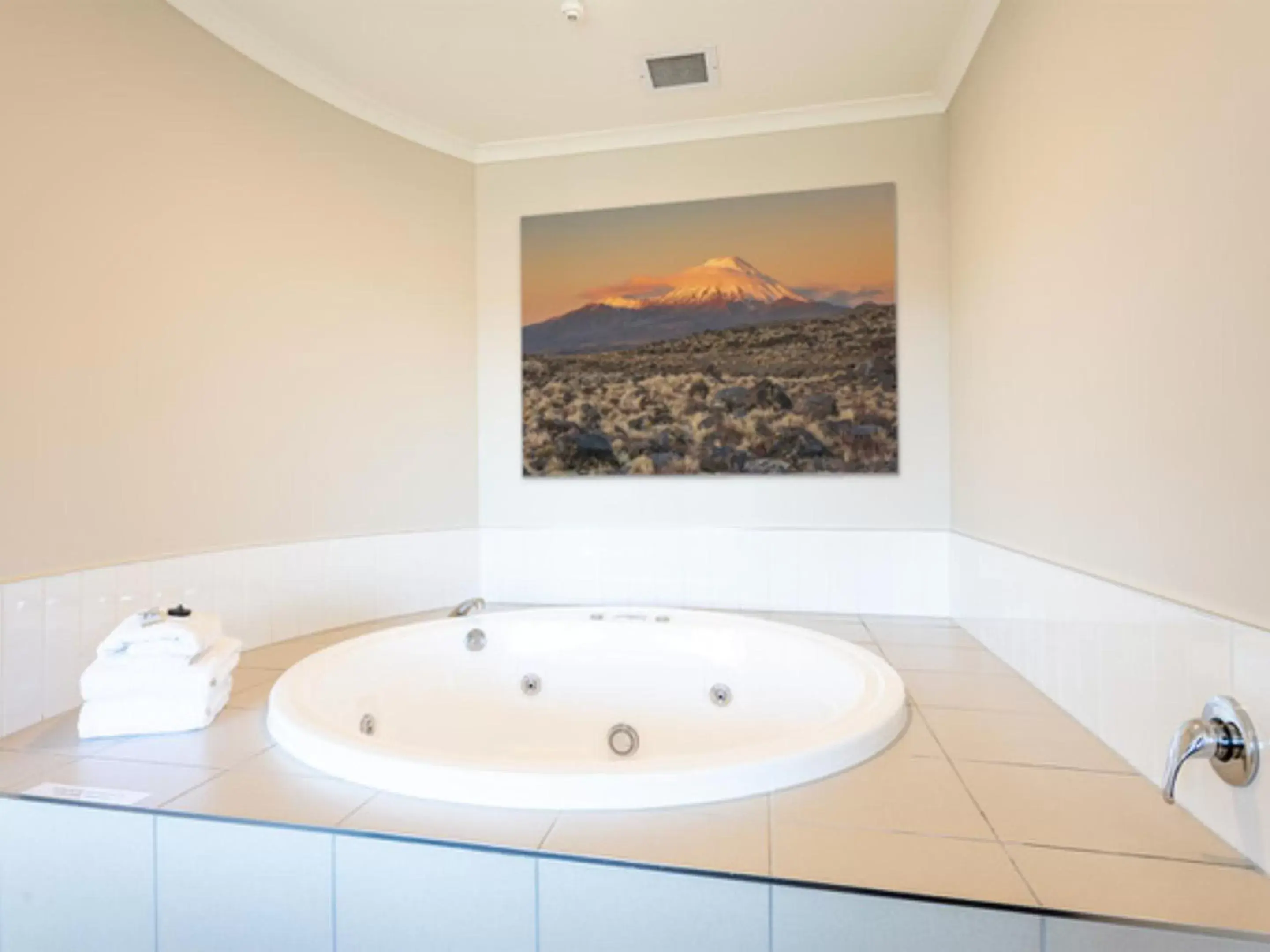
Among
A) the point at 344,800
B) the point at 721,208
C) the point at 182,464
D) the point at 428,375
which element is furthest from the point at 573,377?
the point at 344,800

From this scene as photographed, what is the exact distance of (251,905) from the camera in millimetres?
916

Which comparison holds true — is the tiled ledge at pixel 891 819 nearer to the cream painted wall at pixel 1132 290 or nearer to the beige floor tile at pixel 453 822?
the beige floor tile at pixel 453 822

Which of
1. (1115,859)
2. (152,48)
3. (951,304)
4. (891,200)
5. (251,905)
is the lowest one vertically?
(251,905)

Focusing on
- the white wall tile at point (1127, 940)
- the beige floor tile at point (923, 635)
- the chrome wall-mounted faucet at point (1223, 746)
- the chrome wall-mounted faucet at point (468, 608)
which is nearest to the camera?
the white wall tile at point (1127, 940)

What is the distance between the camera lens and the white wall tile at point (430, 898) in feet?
2.79

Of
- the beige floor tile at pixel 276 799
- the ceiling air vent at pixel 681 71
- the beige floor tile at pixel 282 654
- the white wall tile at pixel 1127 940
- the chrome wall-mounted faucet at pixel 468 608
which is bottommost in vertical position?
the white wall tile at pixel 1127 940

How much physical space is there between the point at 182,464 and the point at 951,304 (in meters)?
2.46

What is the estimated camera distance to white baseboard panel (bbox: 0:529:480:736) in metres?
1.35

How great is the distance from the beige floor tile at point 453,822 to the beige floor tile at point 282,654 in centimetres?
92

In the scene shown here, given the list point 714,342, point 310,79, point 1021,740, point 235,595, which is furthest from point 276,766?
point 310,79

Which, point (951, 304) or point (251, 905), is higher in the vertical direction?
point (951, 304)

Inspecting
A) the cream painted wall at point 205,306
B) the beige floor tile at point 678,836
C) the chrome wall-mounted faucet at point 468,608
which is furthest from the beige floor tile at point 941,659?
the cream painted wall at point 205,306

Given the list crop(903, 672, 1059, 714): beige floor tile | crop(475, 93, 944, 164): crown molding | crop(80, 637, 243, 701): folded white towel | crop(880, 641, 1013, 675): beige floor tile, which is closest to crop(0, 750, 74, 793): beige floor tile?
crop(80, 637, 243, 701): folded white towel

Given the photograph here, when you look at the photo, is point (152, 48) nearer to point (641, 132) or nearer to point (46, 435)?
point (46, 435)
